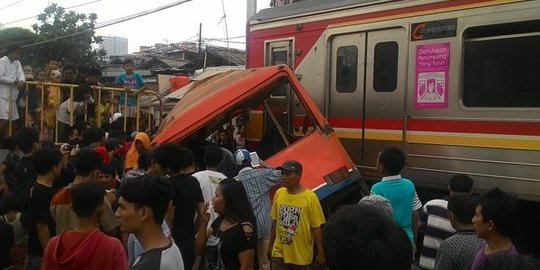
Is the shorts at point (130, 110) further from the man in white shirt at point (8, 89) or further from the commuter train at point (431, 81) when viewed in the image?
the commuter train at point (431, 81)

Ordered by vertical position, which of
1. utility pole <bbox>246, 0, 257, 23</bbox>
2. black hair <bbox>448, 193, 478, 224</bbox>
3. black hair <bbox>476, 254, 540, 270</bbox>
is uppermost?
utility pole <bbox>246, 0, 257, 23</bbox>

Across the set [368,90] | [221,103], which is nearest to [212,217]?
[221,103]

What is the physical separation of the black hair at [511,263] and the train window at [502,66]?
4.28m

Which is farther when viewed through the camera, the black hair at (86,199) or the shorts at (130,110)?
the shorts at (130,110)

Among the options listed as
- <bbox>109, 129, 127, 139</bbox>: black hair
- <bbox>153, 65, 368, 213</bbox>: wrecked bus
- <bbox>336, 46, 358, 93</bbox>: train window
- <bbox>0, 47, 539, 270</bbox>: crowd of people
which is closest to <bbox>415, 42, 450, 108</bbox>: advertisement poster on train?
<bbox>336, 46, 358, 93</bbox>: train window

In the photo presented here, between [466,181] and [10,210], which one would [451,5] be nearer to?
[466,181]

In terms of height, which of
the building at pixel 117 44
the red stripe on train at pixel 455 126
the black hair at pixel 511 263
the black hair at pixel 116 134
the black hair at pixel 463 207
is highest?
the building at pixel 117 44

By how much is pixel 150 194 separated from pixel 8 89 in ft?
18.6

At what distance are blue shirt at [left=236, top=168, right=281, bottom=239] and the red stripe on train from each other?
176 cm

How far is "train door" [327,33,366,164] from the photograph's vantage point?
6.90 m

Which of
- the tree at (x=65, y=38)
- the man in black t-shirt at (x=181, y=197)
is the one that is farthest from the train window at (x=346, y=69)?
the tree at (x=65, y=38)

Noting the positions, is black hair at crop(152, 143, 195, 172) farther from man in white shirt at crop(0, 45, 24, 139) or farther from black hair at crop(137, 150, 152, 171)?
man in white shirt at crop(0, 45, 24, 139)

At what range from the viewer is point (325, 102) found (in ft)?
24.1

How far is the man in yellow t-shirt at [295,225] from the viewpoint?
4.63m
